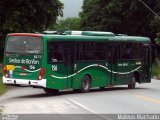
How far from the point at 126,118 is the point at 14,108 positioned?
422cm

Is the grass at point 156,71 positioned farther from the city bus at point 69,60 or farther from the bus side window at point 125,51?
the city bus at point 69,60

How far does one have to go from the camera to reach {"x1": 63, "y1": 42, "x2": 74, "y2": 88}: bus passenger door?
82.3 feet

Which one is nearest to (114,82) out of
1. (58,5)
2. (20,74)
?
(20,74)

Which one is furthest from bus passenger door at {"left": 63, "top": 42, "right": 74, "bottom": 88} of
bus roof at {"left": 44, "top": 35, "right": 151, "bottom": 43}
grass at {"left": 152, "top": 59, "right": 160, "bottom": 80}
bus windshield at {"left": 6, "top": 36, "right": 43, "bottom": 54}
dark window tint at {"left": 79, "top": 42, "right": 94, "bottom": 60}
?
grass at {"left": 152, "top": 59, "right": 160, "bottom": 80}

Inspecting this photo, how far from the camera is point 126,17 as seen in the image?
6738 cm

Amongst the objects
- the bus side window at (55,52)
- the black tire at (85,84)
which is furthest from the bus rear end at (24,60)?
the black tire at (85,84)

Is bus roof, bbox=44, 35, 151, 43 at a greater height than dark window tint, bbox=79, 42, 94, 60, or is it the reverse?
bus roof, bbox=44, 35, 151, 43

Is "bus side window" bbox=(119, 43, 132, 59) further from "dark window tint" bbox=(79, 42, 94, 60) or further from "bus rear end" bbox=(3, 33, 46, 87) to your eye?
"bus rear end" bbox=(3, 33, 46, 87)

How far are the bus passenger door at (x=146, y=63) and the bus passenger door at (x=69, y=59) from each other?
22.6 ft

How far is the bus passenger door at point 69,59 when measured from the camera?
2508 centimetres

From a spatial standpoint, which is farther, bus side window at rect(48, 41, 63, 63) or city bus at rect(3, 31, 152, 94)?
bus side window at rect(48, 41, 63, 63)

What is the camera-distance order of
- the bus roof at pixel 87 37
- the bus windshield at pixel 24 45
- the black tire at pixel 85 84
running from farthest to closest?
the black tire at pixel 85 84 → the bus roof at pixel 87 37 → the bus windshield at pixel 24 45

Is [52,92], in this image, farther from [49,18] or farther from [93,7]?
[93,7]

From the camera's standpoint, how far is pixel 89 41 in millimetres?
26562
